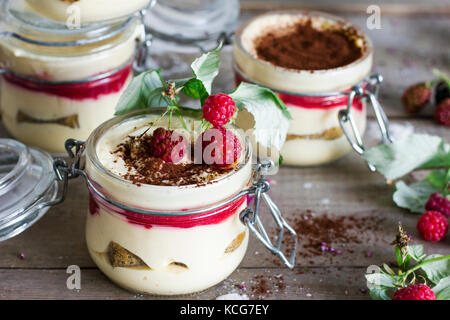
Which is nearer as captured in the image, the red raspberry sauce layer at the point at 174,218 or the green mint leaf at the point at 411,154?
the red raspberry sauce layer at the point at 174,218

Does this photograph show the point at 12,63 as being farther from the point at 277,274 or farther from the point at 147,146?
the point at 277,274

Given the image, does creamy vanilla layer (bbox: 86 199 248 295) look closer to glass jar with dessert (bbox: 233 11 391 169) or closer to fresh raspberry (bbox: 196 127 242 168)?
fresh raspberry (bbox: 196 127 242 168)

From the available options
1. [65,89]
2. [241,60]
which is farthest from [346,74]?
[65,89]

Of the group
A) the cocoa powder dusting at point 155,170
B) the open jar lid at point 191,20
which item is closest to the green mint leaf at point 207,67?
the cocoa powder dusting at point 155,170

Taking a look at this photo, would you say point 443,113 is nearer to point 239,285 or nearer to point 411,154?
point 411,154

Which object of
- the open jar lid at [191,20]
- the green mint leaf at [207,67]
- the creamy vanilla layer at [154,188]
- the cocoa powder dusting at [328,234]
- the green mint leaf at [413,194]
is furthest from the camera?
the open jar lid at [191,20]

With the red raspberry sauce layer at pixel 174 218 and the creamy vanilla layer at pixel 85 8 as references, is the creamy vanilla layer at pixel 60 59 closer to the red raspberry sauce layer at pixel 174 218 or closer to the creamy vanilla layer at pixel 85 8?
the creamy vanilla layer at pixel 85 8
